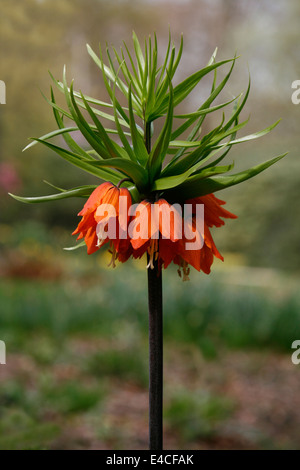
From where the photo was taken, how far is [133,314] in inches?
188

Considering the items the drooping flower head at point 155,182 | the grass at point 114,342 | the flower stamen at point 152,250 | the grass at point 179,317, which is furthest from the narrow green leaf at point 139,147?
the grass at point 179,317

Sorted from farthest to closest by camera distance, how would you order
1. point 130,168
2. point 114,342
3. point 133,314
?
1. point 133,314
2. point 114,342
3. point 130,168

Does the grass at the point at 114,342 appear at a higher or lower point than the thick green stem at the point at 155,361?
higher

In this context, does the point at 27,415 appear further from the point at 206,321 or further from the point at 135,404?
the point at 206,321

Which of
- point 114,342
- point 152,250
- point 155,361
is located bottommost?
point 155,361

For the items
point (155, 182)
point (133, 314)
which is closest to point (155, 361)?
point (155, 182)

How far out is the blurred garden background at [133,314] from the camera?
2959 mm

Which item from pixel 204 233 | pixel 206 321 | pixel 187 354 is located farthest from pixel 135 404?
pixel 204 233

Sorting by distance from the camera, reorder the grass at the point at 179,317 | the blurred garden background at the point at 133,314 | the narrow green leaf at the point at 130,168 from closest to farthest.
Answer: the narrow green leaf at the point at 130,168, the blurred garden background at the point at 133,314, the grass at the point at 179,317

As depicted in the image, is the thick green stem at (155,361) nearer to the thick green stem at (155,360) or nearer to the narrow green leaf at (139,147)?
the thick green stem at (155,360)

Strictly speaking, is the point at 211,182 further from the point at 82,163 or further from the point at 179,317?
the point at 179,317

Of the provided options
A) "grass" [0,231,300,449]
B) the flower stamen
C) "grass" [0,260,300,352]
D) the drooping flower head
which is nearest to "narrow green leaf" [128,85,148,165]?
the drooping flower head
